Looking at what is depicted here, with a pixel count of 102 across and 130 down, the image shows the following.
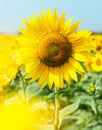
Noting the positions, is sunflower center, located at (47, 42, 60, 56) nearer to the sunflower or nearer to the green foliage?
the sunflower

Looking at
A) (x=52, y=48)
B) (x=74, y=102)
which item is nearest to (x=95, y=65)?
(x=74, y=102)

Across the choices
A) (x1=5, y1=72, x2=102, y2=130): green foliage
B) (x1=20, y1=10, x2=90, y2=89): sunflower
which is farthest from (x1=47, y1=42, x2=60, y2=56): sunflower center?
(x1=5, y1=72, x2=102, y2=130): green foliage

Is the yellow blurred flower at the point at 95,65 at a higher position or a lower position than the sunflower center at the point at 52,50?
higher

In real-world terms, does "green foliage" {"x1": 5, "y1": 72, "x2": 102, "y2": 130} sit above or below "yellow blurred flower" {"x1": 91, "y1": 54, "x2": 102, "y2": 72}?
below

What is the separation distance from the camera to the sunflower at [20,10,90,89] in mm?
1026

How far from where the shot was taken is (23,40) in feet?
3.34

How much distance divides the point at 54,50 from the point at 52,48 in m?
0.01

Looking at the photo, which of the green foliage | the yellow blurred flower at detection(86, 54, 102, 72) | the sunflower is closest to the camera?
the sunflower

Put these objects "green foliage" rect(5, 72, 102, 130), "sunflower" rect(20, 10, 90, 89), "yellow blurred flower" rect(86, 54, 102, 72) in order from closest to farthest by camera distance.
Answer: "sunflower" rect(20, 10, 90, 89) < "green foliage" rect(5, 72, 102, 130) < "yellow blurred flower" rect(86, 54, 102, 72)

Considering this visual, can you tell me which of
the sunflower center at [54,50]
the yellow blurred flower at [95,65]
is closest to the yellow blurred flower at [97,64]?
the yellow blurred flower at [95,65]

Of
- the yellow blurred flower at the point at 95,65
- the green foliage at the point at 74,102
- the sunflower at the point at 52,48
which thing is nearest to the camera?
the sunflower at the point at 52,48

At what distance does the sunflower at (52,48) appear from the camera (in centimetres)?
103

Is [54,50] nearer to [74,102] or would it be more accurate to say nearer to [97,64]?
[74,102]

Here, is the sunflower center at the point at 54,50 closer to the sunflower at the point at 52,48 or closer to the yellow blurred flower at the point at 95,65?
the sunflower at the point at 52,48
